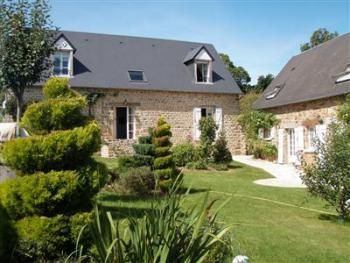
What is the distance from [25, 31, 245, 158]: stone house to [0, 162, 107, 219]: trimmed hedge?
1592cm

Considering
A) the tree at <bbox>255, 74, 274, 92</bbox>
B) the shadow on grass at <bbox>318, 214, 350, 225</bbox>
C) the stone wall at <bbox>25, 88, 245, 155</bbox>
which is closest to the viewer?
the shadow on grass at <bbox>318, 214, 350, 225</bbox>

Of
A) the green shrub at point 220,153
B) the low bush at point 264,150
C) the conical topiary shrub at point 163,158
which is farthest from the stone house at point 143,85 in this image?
the conical topiary shrub at point 163,158

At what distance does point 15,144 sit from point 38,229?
0.97 meters

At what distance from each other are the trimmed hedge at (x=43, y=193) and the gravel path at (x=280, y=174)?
8.59 metres

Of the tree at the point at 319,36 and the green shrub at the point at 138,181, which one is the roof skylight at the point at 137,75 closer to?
the green shrub at the point at 138,181

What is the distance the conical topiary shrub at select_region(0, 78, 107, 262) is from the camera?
4.41m

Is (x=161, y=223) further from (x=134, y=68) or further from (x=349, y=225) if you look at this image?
(x=134, y=68)

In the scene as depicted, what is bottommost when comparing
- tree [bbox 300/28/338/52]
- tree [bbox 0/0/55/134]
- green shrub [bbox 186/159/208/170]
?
green shrub [bbox 186/159/208/170]

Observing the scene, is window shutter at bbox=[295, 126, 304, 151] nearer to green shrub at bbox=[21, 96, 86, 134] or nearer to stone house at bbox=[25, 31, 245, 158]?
stone house at bbox=[25, 31, 245, 158]

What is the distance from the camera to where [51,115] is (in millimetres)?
4902

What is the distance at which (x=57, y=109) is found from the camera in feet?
16.0

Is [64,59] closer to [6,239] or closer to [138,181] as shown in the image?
[138,181]

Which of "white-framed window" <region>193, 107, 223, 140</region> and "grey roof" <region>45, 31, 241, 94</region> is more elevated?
"grey roof" <region>45, 31, 241, 94</region>

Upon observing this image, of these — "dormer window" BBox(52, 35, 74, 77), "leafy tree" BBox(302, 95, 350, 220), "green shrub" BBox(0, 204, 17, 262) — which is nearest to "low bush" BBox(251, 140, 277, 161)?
"dormer window" BBox(52, 35, 74, 77)
